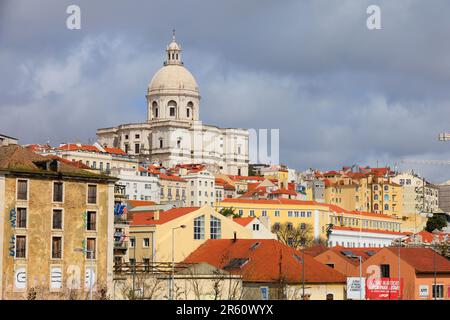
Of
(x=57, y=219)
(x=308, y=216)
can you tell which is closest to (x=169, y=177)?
(x=308, y=216)

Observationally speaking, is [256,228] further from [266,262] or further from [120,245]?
[266,262]

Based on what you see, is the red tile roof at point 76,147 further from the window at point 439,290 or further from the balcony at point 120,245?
the window at point 439,290

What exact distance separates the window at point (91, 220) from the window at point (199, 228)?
14.6 m

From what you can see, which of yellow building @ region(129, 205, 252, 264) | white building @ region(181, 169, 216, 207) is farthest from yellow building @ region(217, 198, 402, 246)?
yellow building @ region(129, 205, 252, 264)

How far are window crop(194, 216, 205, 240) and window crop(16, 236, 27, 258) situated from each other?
1909 cm

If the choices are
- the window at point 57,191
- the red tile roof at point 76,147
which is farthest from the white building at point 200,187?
the window at point 57,191

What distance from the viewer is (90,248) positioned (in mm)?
54125

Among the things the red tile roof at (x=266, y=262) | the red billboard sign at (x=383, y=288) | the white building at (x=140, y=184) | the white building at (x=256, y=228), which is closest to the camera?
the red tile roof at (x=266, y=262)

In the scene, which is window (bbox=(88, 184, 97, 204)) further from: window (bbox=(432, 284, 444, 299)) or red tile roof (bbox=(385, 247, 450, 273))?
window (bbox=(432, 284, 444, 299))

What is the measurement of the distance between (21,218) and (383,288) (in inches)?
785

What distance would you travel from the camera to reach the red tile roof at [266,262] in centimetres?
5231

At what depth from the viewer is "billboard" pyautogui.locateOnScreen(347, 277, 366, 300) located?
182ft

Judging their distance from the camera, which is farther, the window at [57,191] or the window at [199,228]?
the window at [199,228]
